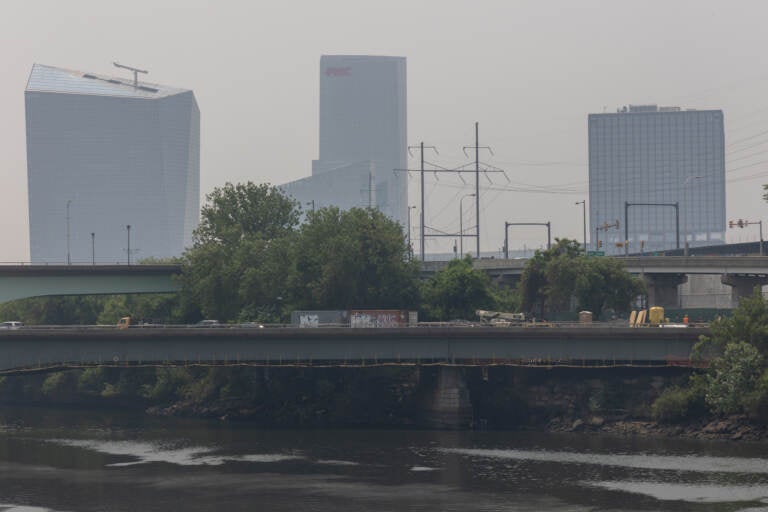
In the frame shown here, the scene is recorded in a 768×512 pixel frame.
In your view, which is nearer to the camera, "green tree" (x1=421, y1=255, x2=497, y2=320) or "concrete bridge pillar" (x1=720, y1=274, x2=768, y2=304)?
"green tree" (x1=421, y1=255, x2=497, y2=320)

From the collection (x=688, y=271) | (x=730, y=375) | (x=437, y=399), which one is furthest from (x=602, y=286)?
(x=730, y=375)

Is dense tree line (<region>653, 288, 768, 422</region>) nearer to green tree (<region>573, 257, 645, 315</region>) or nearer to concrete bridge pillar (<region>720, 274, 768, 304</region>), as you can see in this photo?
green tree (<region>573, 257, 645, 315</region>)

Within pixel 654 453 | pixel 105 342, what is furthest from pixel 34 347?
pixel 654 453

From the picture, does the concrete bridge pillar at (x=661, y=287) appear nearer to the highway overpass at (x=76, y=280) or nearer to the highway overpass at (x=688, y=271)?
the highway overpass at (x=688, y=271)

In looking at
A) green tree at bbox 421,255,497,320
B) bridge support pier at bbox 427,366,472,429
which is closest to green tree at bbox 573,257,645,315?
green tree at bbox 421,255,497,320

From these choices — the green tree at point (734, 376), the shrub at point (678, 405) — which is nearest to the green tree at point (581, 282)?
the shrub at point (678, 405)

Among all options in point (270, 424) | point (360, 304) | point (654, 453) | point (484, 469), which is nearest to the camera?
point (484, 469)

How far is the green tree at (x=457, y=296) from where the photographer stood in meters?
154

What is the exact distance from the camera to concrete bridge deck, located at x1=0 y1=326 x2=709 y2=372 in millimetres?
117625

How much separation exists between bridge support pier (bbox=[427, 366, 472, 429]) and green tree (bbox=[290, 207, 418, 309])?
29.3 metres

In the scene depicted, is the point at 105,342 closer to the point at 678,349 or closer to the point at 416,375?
the point at 416,375

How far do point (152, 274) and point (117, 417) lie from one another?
24696 millimetres

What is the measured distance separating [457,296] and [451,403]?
3541 centimetres

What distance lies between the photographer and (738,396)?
4173 inches
